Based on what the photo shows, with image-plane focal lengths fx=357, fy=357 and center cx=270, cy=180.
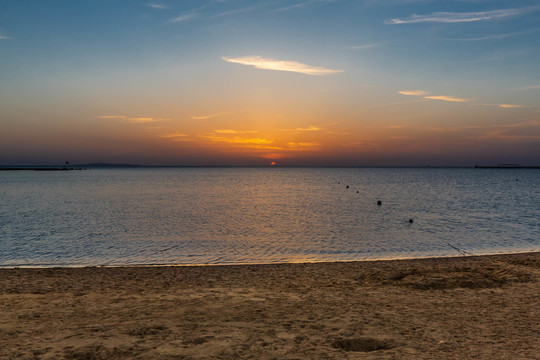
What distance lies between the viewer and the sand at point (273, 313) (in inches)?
293

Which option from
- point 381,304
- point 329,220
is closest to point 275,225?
point 329,220

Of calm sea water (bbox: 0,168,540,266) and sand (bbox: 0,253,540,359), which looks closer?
sand (bbox: 0,253,540,359)

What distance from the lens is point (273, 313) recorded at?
9719mm

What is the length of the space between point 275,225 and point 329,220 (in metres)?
6.25

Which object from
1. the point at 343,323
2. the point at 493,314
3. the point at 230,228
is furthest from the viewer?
the point at 230,228

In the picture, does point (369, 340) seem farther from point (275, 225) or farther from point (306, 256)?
point (275, 225)

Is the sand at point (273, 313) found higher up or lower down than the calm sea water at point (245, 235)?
higher up

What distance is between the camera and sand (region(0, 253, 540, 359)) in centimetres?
745

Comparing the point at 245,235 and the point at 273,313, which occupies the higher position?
the point at 273,313

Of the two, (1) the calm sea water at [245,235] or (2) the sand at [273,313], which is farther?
(1) the calm sea water at [245,235]

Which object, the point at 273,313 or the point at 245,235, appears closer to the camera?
the point at 273,313

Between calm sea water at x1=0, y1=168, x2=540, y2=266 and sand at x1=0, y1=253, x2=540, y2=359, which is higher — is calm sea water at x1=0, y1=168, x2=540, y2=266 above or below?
below

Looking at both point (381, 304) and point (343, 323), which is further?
point (381, 304)

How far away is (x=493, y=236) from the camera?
26141mm
